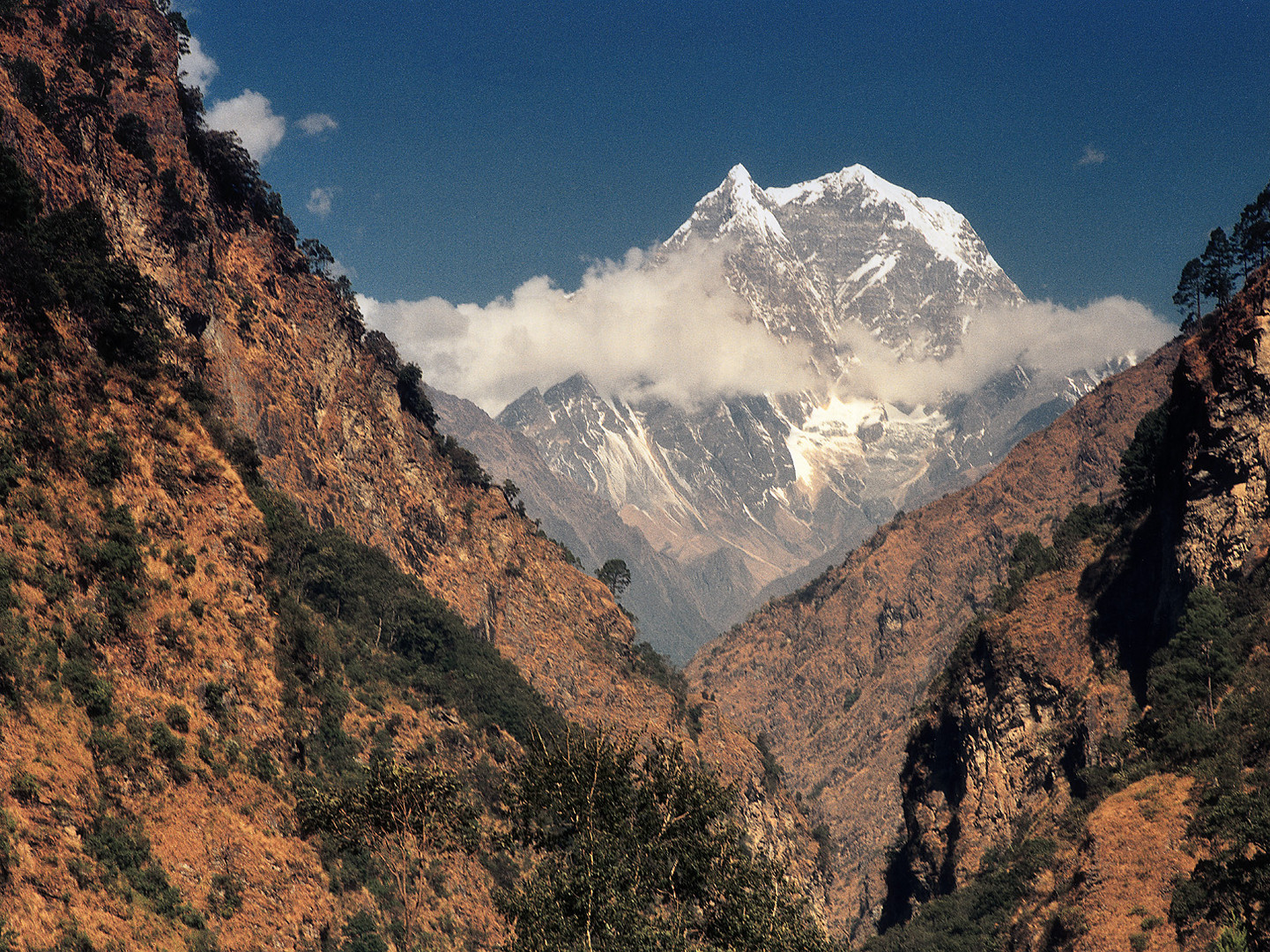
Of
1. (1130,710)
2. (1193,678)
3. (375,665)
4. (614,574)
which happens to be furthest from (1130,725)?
(614,574)

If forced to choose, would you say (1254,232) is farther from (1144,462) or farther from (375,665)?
(375,665)

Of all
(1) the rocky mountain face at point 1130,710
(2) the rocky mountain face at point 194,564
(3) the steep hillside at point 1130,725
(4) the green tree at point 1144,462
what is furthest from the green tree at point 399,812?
(4) the green tree at point 1144,462

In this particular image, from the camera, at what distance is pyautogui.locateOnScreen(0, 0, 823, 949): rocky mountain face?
38.4 metres

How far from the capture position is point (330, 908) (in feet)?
162

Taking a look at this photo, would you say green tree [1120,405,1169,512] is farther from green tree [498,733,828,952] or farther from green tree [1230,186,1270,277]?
green tree [498,733,828,952]

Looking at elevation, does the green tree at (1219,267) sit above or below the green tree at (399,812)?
above

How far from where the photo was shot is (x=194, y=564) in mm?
49750

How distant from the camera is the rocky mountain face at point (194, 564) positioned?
38375mm

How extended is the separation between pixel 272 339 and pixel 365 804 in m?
63.9

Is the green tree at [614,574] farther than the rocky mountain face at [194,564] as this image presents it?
Yes

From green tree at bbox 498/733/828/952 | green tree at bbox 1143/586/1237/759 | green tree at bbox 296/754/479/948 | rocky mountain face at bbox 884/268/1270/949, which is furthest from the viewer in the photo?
green tree at bbox 1143/586/1237/759

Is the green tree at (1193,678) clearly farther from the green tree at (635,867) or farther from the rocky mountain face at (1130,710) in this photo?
the green tree at (635,867)

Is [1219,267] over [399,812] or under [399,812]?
over

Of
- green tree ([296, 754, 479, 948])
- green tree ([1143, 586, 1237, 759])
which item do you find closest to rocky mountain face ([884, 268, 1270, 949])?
green tree ([1143, 586, 1237, 759])
